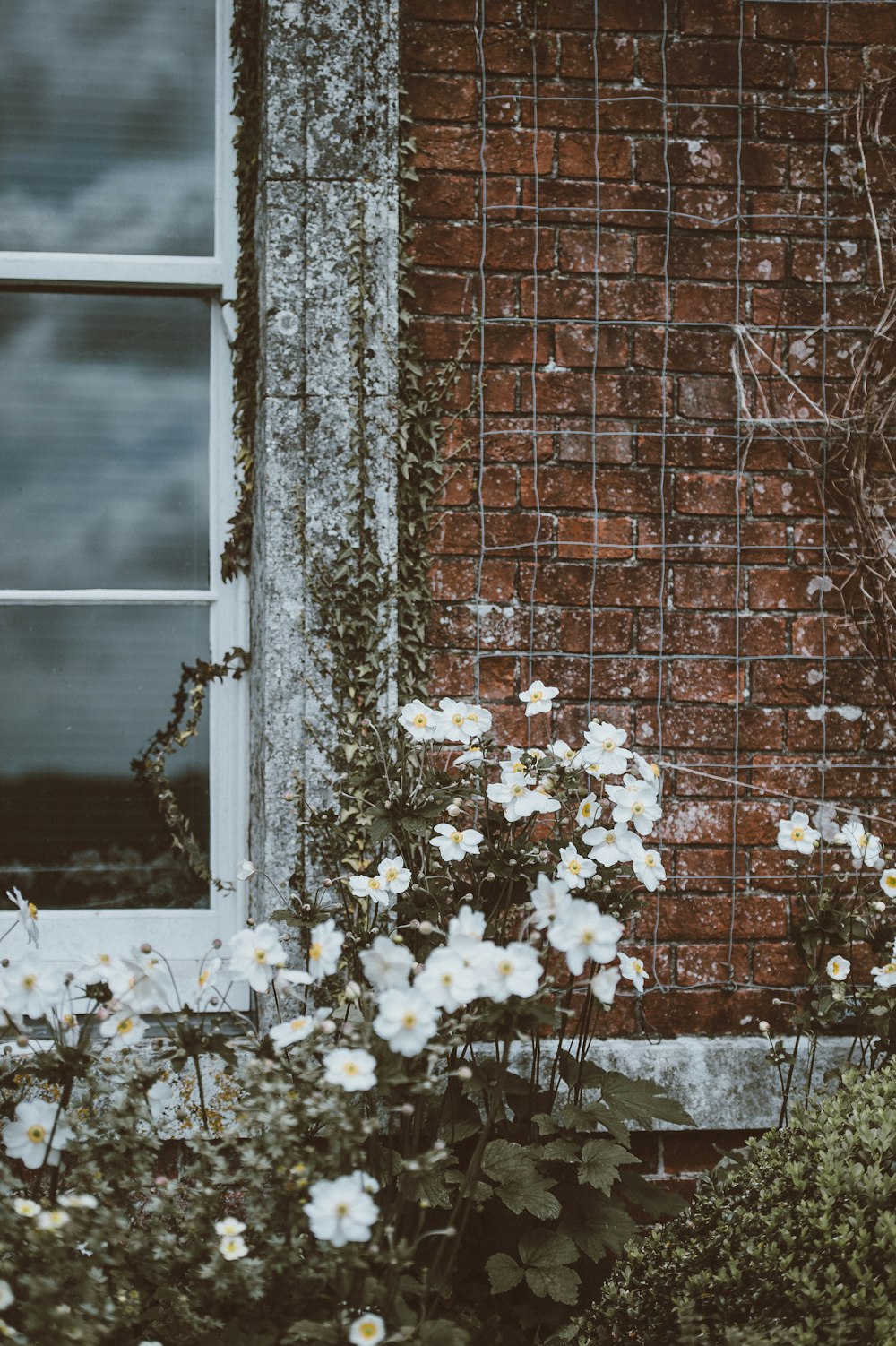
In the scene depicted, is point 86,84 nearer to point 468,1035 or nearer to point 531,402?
point 531,402

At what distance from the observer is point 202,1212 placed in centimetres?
147

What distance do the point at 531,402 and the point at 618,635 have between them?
0.57 metres

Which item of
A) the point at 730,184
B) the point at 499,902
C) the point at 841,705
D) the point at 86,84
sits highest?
the point at 86,84

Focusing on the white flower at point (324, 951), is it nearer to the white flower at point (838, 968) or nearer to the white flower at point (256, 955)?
the white flower at point (256, 955)

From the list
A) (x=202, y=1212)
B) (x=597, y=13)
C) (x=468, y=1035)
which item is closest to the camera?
(x=202, y=1212)

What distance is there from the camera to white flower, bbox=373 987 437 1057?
4.27 feet

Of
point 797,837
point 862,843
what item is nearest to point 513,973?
point 797,837

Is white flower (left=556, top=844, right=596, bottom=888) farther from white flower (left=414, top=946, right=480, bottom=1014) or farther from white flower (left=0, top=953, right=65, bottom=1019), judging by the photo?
white flower (left=0, top=953, right=65, bottom=1019)

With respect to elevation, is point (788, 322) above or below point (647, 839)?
above

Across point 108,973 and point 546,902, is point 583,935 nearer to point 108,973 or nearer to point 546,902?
point 546,902

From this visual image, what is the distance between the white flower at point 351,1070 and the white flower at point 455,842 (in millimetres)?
559

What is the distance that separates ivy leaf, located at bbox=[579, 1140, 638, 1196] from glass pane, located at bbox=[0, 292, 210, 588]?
5.00ft

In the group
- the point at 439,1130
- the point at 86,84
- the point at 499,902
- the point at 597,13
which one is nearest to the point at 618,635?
the point at 499,902

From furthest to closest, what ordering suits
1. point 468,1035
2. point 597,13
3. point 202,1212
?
point 597,13 < point 468,1035 < point 202,1212
